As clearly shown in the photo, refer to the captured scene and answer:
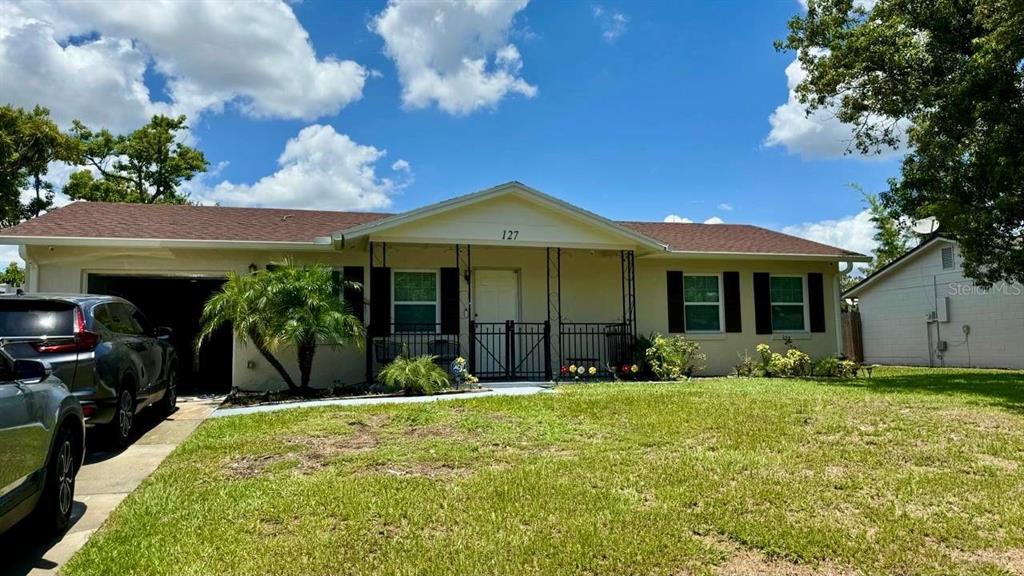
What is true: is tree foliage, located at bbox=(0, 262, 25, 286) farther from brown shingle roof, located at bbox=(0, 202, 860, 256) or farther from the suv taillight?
the suv taillight

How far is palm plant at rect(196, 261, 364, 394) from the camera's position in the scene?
9555mm

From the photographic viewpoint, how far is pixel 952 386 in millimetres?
10344

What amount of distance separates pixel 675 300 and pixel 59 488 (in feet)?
38.6

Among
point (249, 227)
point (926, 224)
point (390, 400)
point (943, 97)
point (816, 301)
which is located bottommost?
point (390, 400)

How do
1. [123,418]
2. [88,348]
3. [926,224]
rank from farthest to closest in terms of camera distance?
[926,224], [123,418], [88,348]

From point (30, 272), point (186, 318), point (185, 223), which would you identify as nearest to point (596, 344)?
point (185, 223)

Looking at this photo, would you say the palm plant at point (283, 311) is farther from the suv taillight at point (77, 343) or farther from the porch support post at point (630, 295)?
the porch support post at point (630, 295)

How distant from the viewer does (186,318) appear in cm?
1444

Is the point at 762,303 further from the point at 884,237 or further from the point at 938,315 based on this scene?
the point at 884,237

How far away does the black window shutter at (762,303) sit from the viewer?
45.4 feet

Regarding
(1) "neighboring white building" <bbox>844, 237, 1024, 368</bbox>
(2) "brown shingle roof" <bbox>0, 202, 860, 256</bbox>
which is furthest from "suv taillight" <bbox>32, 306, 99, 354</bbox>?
(1) "neighboring white building" <bbox>844, 237, 1024, 368</bbox>

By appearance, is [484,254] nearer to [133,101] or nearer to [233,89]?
[233,89]

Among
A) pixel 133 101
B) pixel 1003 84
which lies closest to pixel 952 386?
pixel 1003 84

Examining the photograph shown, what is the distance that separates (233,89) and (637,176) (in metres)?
10.8
